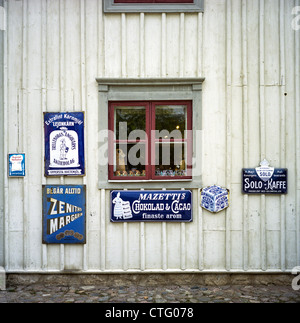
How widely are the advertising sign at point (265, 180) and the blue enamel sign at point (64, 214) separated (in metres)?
3.03

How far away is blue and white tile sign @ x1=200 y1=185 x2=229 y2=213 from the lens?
5.76 meters

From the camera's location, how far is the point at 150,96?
5848mm

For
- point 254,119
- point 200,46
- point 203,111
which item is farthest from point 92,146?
point 254,119

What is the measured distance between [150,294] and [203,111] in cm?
342

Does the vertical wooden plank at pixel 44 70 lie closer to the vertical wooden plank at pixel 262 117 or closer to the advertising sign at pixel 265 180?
the advertising sign at pixel 265 180

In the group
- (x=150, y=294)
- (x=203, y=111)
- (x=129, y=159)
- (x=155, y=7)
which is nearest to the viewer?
(x=150, y=294)

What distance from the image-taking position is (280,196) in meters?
5.81

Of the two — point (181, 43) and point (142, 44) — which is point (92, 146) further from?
point (181, 43)

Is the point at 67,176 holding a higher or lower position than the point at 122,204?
higher

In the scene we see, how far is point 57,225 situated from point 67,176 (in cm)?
93

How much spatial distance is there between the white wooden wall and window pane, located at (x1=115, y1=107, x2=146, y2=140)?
45 centimetres

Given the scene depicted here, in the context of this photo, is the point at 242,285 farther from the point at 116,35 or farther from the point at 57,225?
the point at 116,35

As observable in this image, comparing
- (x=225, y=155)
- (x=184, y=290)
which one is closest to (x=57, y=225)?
(x=184, y=290)

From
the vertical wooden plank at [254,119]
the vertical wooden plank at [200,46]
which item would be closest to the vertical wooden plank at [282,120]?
the vertical wooden plank at [254,119]
